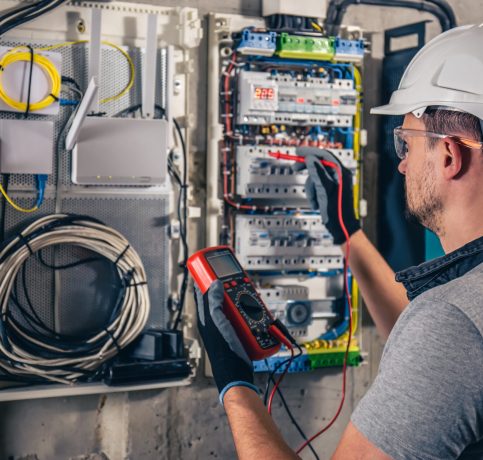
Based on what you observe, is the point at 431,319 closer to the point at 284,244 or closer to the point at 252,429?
the point at 252,429

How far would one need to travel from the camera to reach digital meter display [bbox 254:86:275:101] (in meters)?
2.74

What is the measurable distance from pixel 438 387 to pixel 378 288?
111cm

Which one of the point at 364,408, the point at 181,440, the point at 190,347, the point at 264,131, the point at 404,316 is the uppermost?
the point at 264,131

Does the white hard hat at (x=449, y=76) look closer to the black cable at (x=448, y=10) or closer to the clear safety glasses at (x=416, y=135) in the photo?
the clear safety glasses at (x=416, y=135)

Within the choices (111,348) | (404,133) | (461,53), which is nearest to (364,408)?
(404,133)

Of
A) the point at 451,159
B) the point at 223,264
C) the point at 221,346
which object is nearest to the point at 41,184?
the point at 223,264

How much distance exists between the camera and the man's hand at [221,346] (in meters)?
1.87

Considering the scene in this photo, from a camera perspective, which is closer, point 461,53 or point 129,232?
point 461,53

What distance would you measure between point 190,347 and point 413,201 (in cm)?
128

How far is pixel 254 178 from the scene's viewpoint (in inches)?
109

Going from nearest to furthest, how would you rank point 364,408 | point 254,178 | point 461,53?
point 364,408
point 461,53
point 254,178

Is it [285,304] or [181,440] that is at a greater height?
[285,304]

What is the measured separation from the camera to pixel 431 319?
1.42 metres

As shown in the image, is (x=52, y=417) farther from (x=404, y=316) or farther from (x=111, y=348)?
(x=404, y=316)
